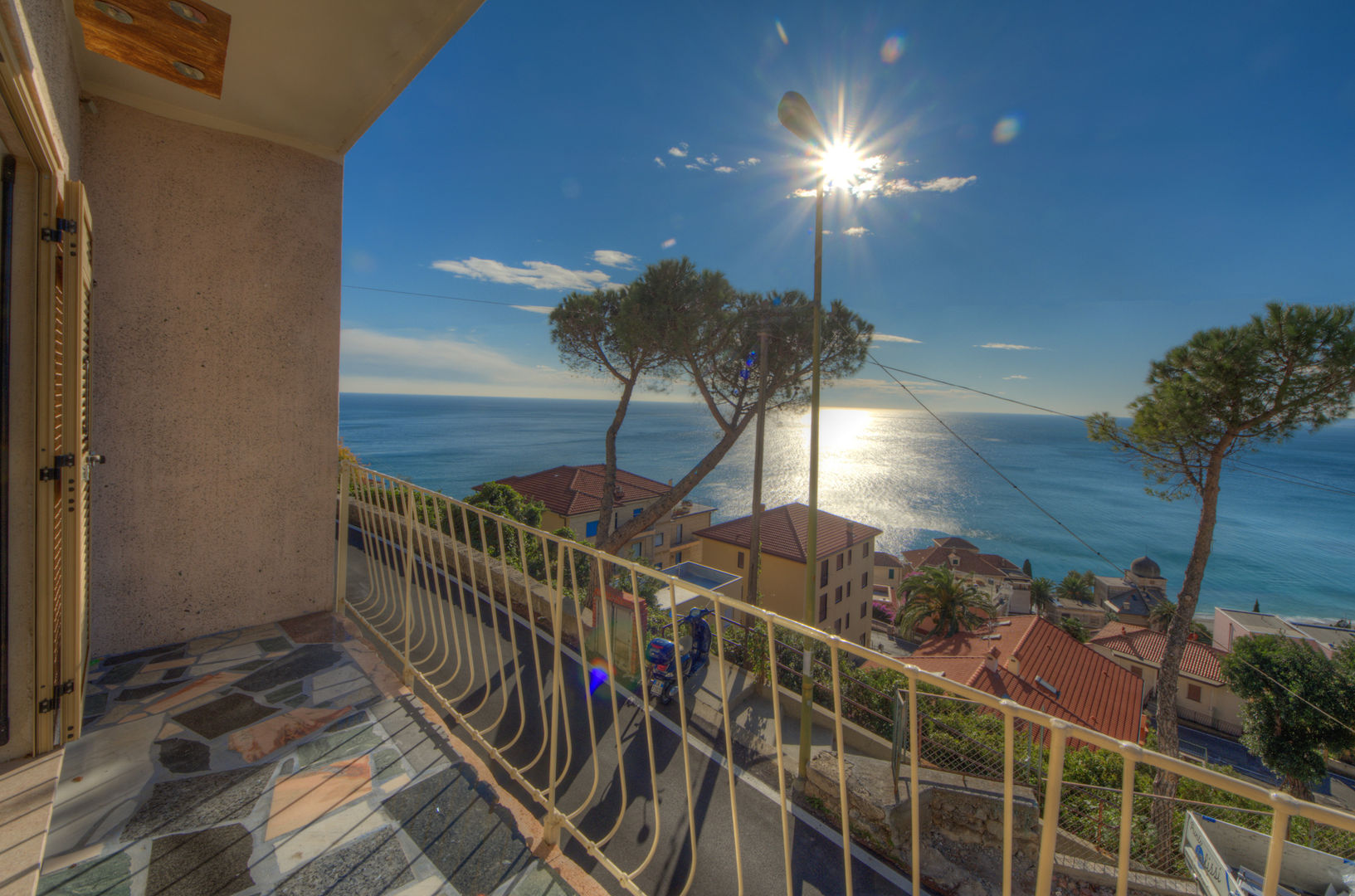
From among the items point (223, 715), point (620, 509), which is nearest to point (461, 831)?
point (223, 715)

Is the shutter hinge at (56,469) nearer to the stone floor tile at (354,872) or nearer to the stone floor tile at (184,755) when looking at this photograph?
the stone floor tile at (184,755)

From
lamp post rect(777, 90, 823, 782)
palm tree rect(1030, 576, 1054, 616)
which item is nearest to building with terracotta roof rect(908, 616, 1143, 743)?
lamp post rect(777, 90, 823, 782)

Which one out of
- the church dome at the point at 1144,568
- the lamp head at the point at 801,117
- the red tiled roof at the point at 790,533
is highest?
the lamp head at the point at 801,117

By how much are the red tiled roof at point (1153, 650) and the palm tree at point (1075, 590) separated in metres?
12.0

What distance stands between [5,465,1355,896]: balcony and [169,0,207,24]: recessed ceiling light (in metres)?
1.92

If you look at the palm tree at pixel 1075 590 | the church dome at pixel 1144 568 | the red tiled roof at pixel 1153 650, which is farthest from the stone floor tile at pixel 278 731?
the church dome at pixel 1144 568

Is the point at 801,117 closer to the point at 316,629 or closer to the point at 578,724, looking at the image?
the point at 578,724

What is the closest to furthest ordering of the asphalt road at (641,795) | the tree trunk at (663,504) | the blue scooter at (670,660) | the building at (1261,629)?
the asphalt road at (641,795) → the blue scooter at (670,660) → the tree trunk at (663,504) → the building at (1261,629)

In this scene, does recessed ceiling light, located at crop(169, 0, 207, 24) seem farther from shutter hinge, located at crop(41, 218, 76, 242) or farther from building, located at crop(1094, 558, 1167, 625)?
building, located at crop(1094, 558, 1167, 625)

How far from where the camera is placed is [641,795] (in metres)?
2.75

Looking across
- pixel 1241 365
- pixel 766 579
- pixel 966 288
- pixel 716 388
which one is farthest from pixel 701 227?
pixel 966 288

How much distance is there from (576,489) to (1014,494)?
71695 millimetres

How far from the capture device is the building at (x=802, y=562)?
73.7ft

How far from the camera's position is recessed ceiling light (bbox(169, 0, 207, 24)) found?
1.90 meters
